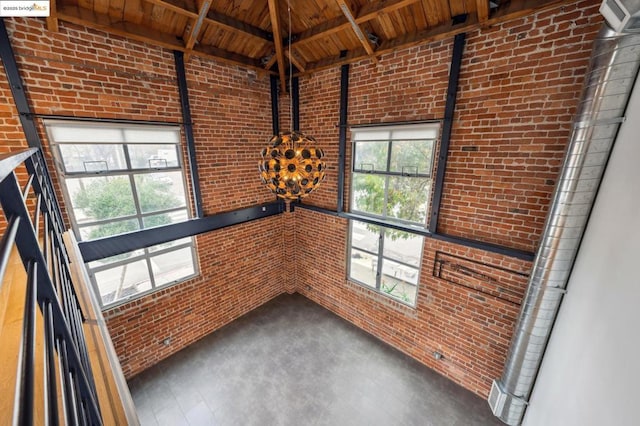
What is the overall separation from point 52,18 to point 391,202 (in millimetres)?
3946

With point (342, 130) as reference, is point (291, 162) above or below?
below

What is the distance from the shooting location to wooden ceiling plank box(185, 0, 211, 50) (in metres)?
2.58

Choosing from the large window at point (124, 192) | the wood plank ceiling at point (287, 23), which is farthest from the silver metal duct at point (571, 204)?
the large window at point (124, 192)

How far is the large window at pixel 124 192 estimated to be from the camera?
2689 mm

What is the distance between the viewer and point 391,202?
3631mm

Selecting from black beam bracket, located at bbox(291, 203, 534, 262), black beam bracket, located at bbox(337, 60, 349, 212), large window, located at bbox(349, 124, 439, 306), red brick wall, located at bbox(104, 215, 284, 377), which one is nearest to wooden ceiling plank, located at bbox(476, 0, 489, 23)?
large window, located at bbox(349, 124, 439, 306)

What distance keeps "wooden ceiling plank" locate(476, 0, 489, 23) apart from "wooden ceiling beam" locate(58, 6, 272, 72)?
2855 millimetres

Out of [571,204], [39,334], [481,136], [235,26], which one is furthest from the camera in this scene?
[235,26]

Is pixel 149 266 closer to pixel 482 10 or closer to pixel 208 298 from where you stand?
pixel 208 298

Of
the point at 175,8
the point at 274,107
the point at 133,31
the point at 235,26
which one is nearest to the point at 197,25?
the point at 175,8

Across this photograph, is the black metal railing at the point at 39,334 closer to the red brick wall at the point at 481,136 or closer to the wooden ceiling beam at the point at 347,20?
the wooden ceiling beam at the point at 347,20

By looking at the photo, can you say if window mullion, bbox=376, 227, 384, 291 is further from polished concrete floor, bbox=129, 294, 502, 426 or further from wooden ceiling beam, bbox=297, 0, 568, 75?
wooden ceiling beam, bbox=297, 0, 568, 75

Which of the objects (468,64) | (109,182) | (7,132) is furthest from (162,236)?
(468,64)

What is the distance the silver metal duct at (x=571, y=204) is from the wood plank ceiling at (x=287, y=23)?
81cm
